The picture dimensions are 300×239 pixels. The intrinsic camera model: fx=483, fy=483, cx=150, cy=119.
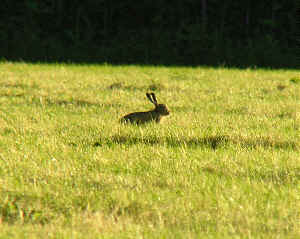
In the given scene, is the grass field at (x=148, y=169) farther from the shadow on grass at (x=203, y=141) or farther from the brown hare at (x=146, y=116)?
the brown hare at (x=146, y=116)

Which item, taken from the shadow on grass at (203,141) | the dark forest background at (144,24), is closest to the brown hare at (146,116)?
the shadow on grass at (203,141)

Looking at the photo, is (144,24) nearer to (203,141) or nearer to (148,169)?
(203,141)

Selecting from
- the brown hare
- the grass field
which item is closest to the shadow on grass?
the grass field

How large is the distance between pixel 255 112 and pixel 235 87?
3591 mm

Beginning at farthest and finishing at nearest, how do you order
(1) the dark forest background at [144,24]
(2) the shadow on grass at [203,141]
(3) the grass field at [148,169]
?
(1) the dark forest background at [144,24] < (2) the shadow on grass at [203,141] < (3) the grass field at [148,169]

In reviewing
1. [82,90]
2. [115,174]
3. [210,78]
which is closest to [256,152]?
[115,174]

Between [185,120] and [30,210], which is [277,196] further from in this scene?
[185,120]

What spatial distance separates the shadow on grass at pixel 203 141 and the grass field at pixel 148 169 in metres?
0.02

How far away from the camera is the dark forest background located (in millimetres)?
22953

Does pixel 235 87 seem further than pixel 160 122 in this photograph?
Yes

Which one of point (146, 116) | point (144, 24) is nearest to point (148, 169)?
point (146, 116)

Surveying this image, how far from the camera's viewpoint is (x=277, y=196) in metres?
4.43

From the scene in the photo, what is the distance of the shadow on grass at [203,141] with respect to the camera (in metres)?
6.31

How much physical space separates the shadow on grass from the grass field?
0.6 inches
